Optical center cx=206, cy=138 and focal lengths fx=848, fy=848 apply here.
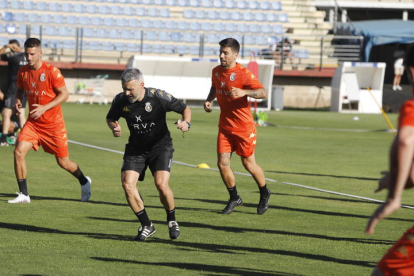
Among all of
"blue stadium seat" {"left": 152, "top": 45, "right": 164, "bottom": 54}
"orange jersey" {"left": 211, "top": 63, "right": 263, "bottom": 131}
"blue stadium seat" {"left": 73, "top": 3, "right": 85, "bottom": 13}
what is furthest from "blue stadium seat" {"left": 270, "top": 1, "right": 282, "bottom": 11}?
"orange jersey" {"left": 211, "top": 63, "right": 263, "bottom": 131}

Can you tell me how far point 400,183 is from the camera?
4.08 metres

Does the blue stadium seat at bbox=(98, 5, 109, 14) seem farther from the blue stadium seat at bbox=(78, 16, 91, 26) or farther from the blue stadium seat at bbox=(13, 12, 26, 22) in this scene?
the blue stadium seat at bbox=(13, 12, 26, 22)

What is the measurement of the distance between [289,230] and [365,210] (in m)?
2.08

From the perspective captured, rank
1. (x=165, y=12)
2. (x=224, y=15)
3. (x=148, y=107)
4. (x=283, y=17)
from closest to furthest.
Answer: (x=148, y=107) → (x=165, y=12) → (x=224, y=15) → (x=283, y=17)

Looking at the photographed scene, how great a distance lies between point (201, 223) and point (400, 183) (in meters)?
5.65

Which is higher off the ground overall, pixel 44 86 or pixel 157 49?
pixel 44 86

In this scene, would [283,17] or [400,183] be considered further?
[283,17]

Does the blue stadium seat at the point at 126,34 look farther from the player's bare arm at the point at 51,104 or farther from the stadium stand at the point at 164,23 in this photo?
the player's bare arm at the point at 51,104

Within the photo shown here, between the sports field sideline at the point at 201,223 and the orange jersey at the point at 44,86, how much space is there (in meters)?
1.08

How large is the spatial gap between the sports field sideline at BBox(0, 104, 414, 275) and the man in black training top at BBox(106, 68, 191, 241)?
1.09ft

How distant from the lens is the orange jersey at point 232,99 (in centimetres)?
1028

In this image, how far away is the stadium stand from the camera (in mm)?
38000

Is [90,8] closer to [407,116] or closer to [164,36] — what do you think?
[164,36]

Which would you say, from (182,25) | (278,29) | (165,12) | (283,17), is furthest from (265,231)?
(283,17)
